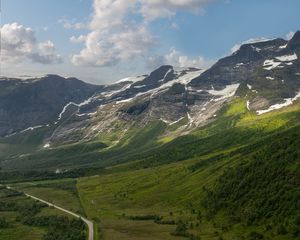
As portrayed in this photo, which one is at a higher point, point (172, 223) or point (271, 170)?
point (271, 170)

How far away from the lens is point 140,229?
6826 inches

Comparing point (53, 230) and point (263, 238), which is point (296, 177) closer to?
point (263, 238)

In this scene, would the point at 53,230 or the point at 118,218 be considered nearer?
the point at 53,230

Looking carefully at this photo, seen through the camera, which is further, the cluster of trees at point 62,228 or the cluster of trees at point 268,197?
the cluster of trees at point 62,228

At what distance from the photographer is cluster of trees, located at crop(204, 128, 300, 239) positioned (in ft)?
491

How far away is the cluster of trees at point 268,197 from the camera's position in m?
150

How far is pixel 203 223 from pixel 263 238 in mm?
35587

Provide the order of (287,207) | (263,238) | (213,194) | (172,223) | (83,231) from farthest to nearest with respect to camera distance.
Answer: (213,194) → (172,223) → (83,231) → (287,207) → (263,238)

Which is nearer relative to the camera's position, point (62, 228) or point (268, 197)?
point (268, 197)

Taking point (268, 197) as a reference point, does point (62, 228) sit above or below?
below

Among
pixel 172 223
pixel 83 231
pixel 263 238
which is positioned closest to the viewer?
pixel 263 238

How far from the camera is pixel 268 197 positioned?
16812 centimetres

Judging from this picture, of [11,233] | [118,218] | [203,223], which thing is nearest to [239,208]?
[203,223]

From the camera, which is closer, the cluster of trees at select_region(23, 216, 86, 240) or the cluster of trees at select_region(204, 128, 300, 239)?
the cluster of trees at select_region(204, 128, 300, 239)
